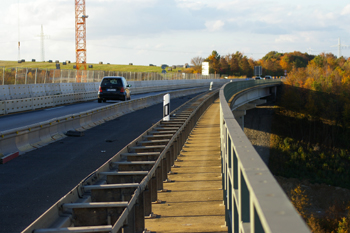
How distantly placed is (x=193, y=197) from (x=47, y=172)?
3588 millimetres

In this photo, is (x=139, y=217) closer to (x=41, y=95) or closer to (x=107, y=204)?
(x=107, y=204)

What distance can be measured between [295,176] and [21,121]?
2316 inches

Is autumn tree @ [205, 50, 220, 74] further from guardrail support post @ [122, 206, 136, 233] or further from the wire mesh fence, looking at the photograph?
guardrail support post @ [122, 206, 136, 233]

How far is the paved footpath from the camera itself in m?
7.58

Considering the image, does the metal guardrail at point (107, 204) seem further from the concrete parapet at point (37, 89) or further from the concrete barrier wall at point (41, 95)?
the concrete parapet at point (37, 89)

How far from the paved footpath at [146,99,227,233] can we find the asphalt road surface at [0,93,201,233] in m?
1.91

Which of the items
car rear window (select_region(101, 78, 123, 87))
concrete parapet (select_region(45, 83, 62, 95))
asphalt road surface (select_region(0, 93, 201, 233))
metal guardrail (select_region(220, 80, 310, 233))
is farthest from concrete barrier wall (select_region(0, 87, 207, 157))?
concrete parapet (select_region(45, 83, 62, 95))

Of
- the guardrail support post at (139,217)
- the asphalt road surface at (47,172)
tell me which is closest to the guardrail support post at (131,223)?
the guardrail support post at (139,217)

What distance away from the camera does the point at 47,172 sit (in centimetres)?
1071

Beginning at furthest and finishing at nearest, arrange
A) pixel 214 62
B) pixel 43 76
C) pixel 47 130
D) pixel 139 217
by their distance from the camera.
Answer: pixel 214 62
pixel 43 76
pixel 47 130
pixel 139 217

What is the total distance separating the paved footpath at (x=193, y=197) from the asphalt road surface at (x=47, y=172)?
1906mm

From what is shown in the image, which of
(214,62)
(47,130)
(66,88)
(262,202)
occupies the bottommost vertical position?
(47,130)

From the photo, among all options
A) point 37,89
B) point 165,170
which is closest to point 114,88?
point 37,89

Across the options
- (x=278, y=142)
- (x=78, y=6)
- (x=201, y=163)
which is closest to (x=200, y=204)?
(x=201, y=163)
